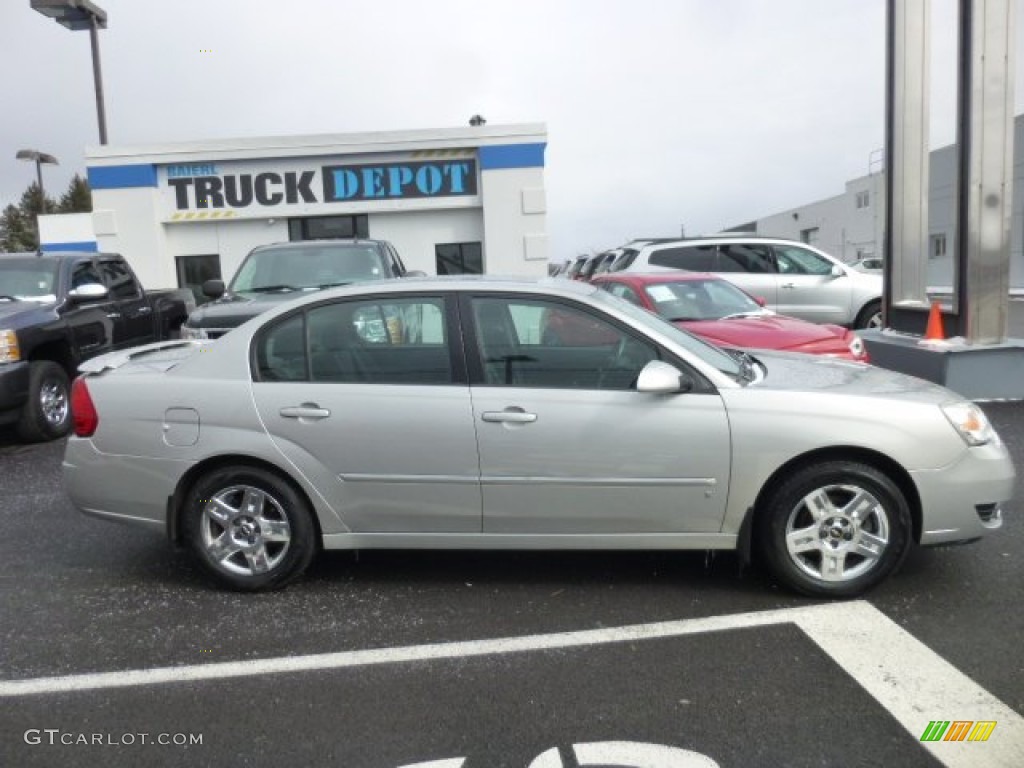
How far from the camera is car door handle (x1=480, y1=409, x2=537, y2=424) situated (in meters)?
4.04

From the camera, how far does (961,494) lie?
3955 mm

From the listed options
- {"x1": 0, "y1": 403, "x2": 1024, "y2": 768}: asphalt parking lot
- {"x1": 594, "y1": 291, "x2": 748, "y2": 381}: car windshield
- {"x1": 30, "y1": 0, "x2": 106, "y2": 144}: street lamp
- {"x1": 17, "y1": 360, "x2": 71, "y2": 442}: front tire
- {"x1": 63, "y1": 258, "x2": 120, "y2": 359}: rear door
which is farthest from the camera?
{"x1": 30, "y1": 0, "x2": 106, "y2": 144}: street lamp

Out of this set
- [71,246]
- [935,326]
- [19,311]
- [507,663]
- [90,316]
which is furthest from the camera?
[71,246]

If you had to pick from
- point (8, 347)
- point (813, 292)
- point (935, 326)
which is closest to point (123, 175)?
point (8, 347)

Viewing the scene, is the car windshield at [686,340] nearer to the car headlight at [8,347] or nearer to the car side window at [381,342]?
the car side window at [381,342]

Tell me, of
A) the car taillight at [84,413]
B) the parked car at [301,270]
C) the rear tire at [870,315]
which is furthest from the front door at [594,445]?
the rear tire at [870,315]

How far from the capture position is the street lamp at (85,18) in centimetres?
1619

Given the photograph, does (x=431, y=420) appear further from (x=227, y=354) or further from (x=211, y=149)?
(x=211, y=149)

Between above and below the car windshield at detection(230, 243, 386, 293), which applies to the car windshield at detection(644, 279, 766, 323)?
below

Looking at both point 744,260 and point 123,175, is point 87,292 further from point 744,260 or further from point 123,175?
point 123,175

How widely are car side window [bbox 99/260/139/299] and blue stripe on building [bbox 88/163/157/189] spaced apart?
721 cm

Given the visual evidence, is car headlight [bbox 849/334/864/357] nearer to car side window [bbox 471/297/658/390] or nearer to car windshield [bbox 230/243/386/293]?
car side window [bbox 471/297/658/390]

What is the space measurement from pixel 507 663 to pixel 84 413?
254 cm

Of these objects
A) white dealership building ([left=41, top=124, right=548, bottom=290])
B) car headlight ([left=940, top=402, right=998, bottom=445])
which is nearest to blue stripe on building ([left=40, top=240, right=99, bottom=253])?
white dealership building ([left=41, top=124, right=548, bottom=290])
